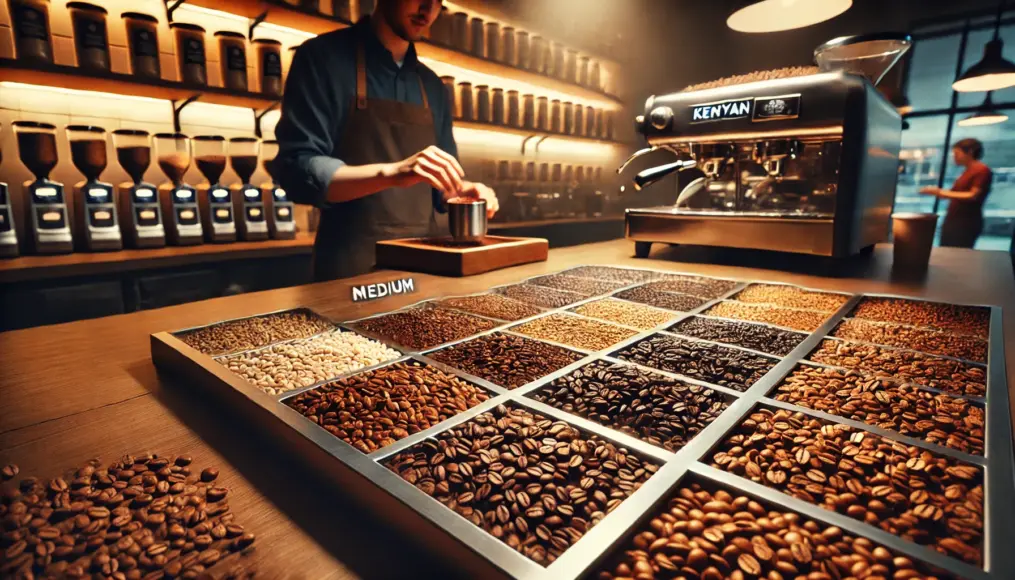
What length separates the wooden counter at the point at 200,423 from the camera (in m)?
0.46

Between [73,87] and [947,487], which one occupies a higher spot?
[73,87]

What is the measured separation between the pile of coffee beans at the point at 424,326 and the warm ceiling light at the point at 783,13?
4.71 ft

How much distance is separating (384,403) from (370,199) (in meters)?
1.82

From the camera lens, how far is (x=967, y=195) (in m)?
5.32

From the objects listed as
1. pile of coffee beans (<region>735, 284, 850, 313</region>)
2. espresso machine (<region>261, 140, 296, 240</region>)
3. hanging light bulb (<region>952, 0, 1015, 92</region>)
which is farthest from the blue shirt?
hanging light bulb (<region>952, 0, 1015, 92</region>)

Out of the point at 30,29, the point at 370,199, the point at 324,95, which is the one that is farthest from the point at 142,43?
the point at 370,199

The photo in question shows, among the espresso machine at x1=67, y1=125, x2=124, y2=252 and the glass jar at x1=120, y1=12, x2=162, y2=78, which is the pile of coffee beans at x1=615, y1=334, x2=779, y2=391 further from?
the glass jar at x1=120, y1=12, x2=162, y2=78

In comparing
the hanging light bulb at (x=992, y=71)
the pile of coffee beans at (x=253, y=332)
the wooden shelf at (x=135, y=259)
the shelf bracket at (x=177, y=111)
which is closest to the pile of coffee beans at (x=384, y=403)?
the pile of coffee beans at (x=253, y=332)

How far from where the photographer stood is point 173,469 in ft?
1.87

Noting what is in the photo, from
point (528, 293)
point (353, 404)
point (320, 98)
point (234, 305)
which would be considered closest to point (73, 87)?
point (320, 98)

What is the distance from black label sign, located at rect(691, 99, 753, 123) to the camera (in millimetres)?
1678

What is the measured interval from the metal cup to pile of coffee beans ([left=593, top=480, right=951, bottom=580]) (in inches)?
51.9

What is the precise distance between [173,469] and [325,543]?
0.75 feet

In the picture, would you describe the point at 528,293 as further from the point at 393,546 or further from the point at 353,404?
the point at 393,546
